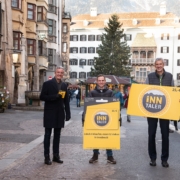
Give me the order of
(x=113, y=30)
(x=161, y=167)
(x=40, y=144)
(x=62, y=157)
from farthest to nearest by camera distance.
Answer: (x=113, y=30), (x=40, y=144), (x=62, y=157), (x=161, y=167)

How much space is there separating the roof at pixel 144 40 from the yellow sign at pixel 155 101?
7942cm

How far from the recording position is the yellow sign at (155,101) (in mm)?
7383

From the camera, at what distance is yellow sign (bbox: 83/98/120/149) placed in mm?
7637

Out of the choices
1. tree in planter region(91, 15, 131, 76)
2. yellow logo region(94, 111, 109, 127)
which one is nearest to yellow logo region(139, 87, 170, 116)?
yellow logo region(94, 111, 109, 127)

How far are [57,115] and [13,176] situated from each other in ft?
5.31

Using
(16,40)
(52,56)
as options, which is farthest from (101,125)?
(52,56)

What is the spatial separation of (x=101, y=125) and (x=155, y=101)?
1.11 m

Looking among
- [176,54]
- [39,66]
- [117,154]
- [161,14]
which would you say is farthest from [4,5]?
[161,14]

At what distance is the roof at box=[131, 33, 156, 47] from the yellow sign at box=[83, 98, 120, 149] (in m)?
79.4

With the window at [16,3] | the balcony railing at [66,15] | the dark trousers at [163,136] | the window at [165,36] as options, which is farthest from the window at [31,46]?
the window at [165,36]

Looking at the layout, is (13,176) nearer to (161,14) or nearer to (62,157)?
(62,157)

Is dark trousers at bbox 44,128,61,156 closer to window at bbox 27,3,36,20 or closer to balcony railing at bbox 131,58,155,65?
window at bbox 27,3,36,20

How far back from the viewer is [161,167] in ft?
23.8

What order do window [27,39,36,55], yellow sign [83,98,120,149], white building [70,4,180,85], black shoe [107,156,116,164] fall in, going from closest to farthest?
black shoe [107,156,116,164] → yellow sign [83,98,120,149] → window [27,39,36,55] → white building [70,4,180,85]
